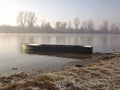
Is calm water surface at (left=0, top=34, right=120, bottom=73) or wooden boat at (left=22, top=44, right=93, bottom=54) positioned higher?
wooden boat at (left=22, top=44, right=93, bottom=54)

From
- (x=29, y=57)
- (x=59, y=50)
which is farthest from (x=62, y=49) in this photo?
(x=29, y=57)

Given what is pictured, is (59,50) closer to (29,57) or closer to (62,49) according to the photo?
(62,49)

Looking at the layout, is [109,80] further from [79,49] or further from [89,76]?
[79,49]

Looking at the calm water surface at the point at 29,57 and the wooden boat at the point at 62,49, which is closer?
the calm water surface at the point at 29,57

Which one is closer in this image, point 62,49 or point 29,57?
point 29,57

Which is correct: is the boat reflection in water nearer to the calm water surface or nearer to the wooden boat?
the wooden boat

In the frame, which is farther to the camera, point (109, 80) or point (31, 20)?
point (31, 20)

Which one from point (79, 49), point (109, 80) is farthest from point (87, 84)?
point (79, 49)

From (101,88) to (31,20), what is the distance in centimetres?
14430

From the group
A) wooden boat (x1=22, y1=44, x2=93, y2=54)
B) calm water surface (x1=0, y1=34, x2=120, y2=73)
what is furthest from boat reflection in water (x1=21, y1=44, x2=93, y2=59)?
calm water surface (x1=0, y1=34, x2=120, y2=73)

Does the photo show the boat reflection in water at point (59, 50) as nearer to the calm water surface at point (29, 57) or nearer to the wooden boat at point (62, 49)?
the wooden boat at point (62, 49)

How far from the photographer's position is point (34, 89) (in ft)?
32.3

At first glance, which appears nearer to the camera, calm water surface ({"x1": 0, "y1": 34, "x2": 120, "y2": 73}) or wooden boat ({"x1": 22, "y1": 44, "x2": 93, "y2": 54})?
calm water surface ({"x1": 0, "y1": 34, "x2": 120, "y2": 73})

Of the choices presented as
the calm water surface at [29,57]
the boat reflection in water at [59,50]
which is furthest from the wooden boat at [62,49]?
the calm water surface at [29,57]
